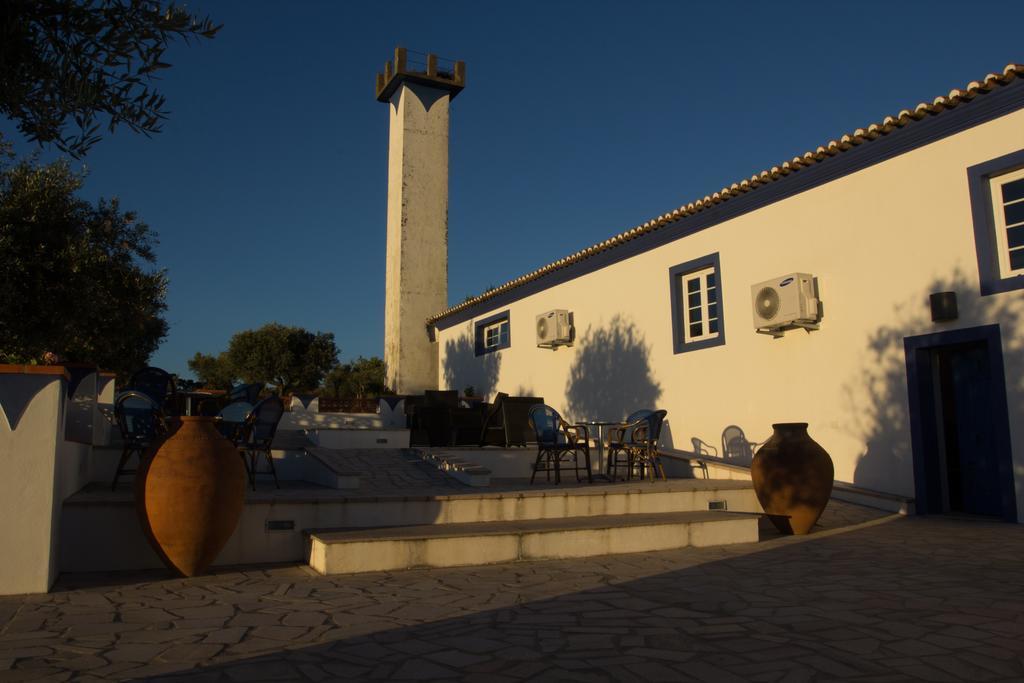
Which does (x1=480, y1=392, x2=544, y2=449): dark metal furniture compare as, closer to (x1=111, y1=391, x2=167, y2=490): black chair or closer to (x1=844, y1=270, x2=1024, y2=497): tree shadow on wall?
(x1=844, y1=270, x2=1024, y2=497): tree shadow on wall

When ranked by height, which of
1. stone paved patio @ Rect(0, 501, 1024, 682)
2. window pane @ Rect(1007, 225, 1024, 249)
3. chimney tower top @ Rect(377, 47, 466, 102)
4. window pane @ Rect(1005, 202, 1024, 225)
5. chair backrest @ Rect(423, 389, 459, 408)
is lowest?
stone paved patio @ Rect(0, 501, 1024, 682)

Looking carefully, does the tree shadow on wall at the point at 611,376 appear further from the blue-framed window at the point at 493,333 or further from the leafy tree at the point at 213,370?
the leafy tree at the point at 213,370

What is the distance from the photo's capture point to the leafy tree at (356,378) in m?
30.0

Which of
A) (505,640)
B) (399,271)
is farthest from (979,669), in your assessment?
(399,271)

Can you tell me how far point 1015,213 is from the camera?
25.0 feet

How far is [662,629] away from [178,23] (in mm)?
4188

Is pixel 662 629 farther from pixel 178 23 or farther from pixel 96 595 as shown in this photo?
pixel 178 23

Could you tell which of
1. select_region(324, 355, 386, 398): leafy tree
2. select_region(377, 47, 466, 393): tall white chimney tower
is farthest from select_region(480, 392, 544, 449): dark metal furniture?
select_region(324, 355, 386, 398): leafy tree

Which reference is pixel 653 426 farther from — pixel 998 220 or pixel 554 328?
pixel 554 328

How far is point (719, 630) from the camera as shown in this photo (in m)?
3.81

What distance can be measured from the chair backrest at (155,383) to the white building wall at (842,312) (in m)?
7.35

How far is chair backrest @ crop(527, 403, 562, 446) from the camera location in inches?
332

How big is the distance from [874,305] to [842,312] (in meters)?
0.44

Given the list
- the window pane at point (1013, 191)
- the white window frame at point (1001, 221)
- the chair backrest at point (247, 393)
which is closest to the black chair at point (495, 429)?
the chair backrest at point (247, 393)
